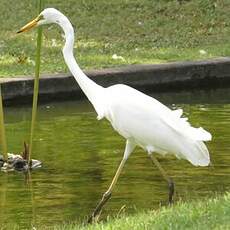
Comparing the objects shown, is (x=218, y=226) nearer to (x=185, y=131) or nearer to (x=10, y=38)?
(x=185, y=131)

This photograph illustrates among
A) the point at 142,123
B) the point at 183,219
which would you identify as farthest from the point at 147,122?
the point at 183,219

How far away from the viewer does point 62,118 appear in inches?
488

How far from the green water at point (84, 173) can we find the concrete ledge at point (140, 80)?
0.40 metres

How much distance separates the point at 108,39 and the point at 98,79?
13.6 feet

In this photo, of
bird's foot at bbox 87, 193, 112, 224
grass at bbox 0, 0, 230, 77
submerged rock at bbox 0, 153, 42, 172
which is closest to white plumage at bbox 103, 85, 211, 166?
bird's foot at bbox 87, 193, 112, 224

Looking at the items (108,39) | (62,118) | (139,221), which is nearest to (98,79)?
(62,118)

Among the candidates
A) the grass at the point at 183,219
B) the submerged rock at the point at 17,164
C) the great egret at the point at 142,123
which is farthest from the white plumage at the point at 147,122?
the submerged rock at the point at 17,164

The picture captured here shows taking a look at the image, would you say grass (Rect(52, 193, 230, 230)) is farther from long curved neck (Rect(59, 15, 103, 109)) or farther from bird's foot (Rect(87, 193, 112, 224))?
long curved neck (Rect(59, 15, 103, 109))

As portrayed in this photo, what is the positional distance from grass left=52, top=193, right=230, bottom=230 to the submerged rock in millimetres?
2644

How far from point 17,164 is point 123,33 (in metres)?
8.66

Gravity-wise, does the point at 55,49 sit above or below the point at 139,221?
below

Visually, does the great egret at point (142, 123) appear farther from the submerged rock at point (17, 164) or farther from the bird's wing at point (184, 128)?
the submerged rock at point (17, 164)

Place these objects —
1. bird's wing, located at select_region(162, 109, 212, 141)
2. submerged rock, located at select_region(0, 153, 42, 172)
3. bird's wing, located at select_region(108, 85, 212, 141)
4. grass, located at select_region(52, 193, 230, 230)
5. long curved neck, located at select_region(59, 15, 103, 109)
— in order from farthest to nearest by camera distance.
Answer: submerged rock, located at select_region(0, 153, 42, 172)
long curved neck, located at select_region(59, 15, 103, 109)
bird's wing, located at select_region(108, 85, 212, 141)
bird's wing, located at select_region(162, 109, 212, 141)
grass, located at select_region(52, 193, 230, 230)

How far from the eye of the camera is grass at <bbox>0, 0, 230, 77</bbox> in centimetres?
1543
